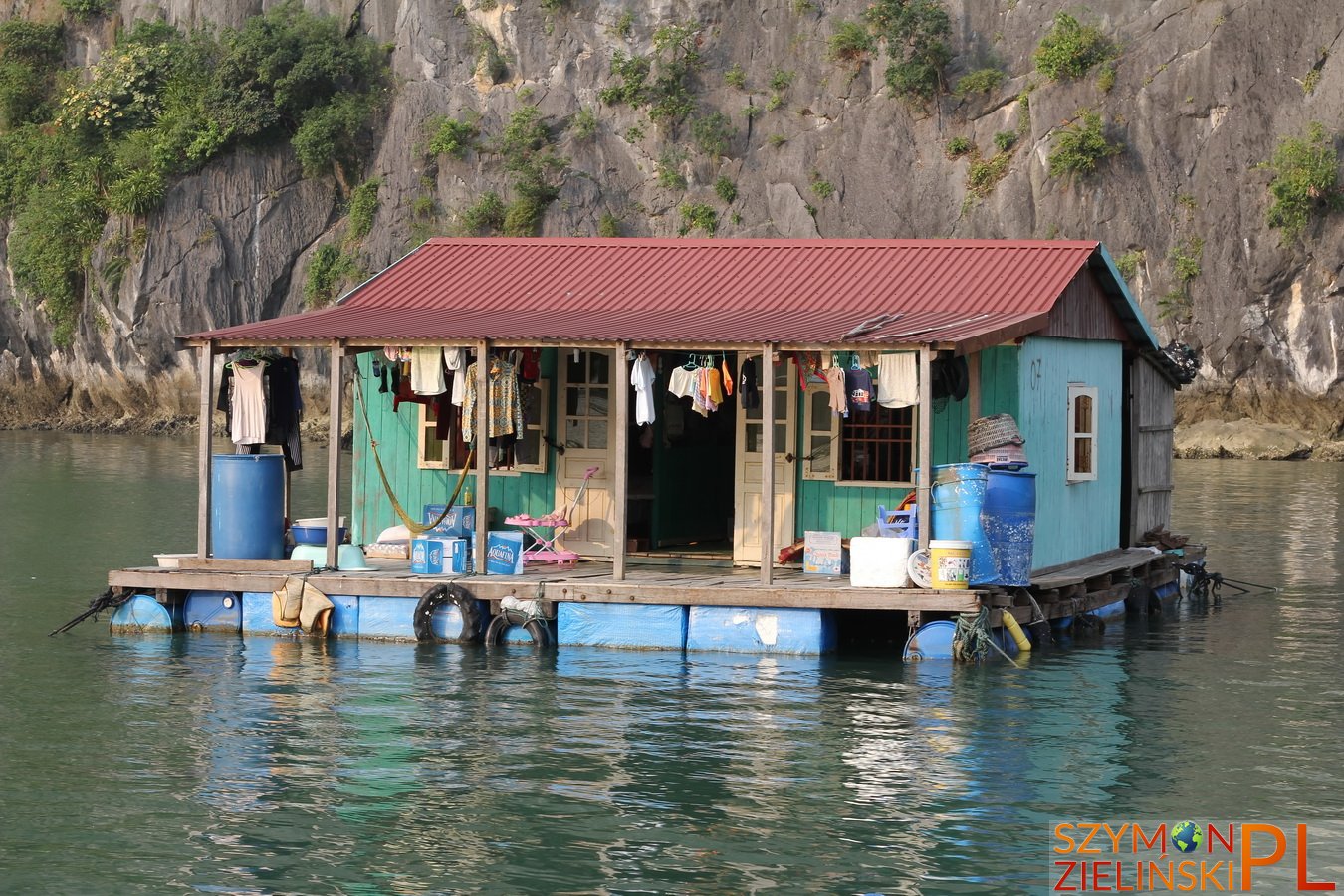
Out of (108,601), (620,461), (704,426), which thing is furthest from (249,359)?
(704,426)

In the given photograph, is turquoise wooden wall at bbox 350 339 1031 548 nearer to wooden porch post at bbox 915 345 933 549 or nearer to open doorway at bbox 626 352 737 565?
open doorway at bbox 626 352 737 565

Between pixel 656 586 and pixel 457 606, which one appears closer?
pixel 656 586

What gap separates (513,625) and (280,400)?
378cm

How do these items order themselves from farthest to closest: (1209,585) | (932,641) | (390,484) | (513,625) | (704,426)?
(1209,585) → (704,426) → (390,484) → (513,625) → (932,641)

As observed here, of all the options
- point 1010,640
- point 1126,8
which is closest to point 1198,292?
point 1126,8

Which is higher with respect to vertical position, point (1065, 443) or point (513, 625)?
point (1065, 443)

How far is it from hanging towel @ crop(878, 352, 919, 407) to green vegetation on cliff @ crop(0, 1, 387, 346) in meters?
49.2

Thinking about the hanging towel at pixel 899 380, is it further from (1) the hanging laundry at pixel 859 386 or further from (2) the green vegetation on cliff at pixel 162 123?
(2) the green vegetation on cliff at pixel 162 123

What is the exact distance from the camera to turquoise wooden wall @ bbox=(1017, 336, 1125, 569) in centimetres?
1845

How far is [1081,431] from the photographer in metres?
20.1

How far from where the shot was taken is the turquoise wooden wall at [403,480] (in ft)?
65.1

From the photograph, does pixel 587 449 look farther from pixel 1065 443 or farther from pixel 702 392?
pixel 1065 443

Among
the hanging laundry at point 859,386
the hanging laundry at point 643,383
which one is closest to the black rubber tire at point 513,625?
the hanging laundry at point 643,383

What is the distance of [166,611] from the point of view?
59.6 feet
